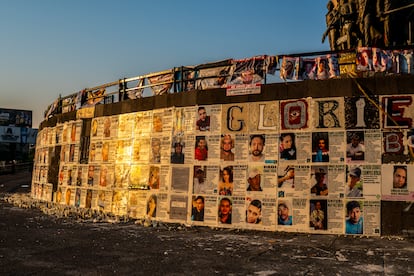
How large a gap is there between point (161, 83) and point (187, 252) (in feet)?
22.3

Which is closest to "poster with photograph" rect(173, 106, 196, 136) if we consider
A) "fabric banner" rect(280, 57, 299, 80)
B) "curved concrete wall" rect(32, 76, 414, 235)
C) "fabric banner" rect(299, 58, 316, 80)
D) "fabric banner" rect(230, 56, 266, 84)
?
"curved concrete wall" rect(32, 76, 414, 235)

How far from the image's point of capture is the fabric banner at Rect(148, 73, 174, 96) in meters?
12.4

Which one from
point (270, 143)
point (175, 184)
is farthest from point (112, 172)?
point (270, 143)

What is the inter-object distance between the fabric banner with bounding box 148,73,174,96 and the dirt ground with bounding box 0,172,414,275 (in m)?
4.59

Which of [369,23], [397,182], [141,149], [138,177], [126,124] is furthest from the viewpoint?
[369,23]

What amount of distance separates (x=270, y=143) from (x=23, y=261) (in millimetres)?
6415

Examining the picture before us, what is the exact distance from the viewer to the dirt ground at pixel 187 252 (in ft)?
19.3

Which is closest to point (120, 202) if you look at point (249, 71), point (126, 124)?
point (126, 124)

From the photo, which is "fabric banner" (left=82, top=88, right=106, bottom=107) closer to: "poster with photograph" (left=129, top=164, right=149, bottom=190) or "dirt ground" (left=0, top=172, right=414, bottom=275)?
"poster with photograph" (left=129, top=164, right=149, bottom=190)

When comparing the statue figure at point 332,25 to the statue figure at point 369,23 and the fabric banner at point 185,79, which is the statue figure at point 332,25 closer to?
the statue figure at point 369,23

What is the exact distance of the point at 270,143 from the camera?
10133 mm

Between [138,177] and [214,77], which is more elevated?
[214,77]

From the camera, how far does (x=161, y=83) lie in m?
12.6

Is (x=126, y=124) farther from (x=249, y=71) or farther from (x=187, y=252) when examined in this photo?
(x=187, y=252)
